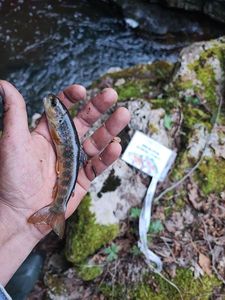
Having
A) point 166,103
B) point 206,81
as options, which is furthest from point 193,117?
point 206,81

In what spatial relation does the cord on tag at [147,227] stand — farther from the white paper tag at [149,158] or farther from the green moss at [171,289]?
the green moss at [171,289]

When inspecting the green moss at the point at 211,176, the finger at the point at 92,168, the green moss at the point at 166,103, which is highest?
the finger at the point at 92,168

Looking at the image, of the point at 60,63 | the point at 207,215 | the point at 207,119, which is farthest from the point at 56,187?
the point at 60,63

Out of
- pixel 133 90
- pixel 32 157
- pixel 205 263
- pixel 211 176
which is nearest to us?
pixel 32 157

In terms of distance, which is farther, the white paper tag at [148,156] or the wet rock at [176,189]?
the white paper tag at [148,156]

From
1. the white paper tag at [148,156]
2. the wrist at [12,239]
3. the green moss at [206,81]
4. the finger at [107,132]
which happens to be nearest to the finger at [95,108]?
the finger at [107,132]

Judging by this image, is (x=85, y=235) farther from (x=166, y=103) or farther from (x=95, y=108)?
(x=166, y=103)
